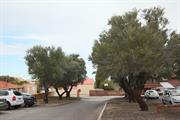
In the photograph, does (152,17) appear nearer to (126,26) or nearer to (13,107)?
(126,26)

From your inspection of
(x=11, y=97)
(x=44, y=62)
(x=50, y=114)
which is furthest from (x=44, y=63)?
(x=50, y=114)

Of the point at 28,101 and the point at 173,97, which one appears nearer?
the point at 173,97

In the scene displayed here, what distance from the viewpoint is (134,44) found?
76.4 feet

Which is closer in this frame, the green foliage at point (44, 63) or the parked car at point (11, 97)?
the parked car at point (11, 97)

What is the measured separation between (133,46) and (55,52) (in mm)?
23189

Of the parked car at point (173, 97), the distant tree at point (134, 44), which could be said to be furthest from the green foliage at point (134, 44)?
the parked car at point (173, 97)

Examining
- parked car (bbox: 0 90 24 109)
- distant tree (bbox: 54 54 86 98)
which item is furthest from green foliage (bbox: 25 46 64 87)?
distant tree (bbox: 54 54 86 98)

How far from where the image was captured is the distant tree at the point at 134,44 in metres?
23.0

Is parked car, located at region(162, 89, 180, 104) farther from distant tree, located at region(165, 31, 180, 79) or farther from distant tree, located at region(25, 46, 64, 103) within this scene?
distant tree, located at region(25, 46, 64, 103)

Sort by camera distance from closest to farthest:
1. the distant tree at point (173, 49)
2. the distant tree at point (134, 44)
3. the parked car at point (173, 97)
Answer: the distant tree at point (134, 44) → the distant tree at point (173, 49) → the parked car at point (173, 97)

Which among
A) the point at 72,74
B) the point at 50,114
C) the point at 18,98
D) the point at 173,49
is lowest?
the point at 50,114

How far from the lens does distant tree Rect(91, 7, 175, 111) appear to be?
75.6ft

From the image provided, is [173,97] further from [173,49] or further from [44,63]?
[44,63]

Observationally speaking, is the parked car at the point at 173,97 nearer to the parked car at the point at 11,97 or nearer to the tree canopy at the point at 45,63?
the parked car at the point at 11,97
